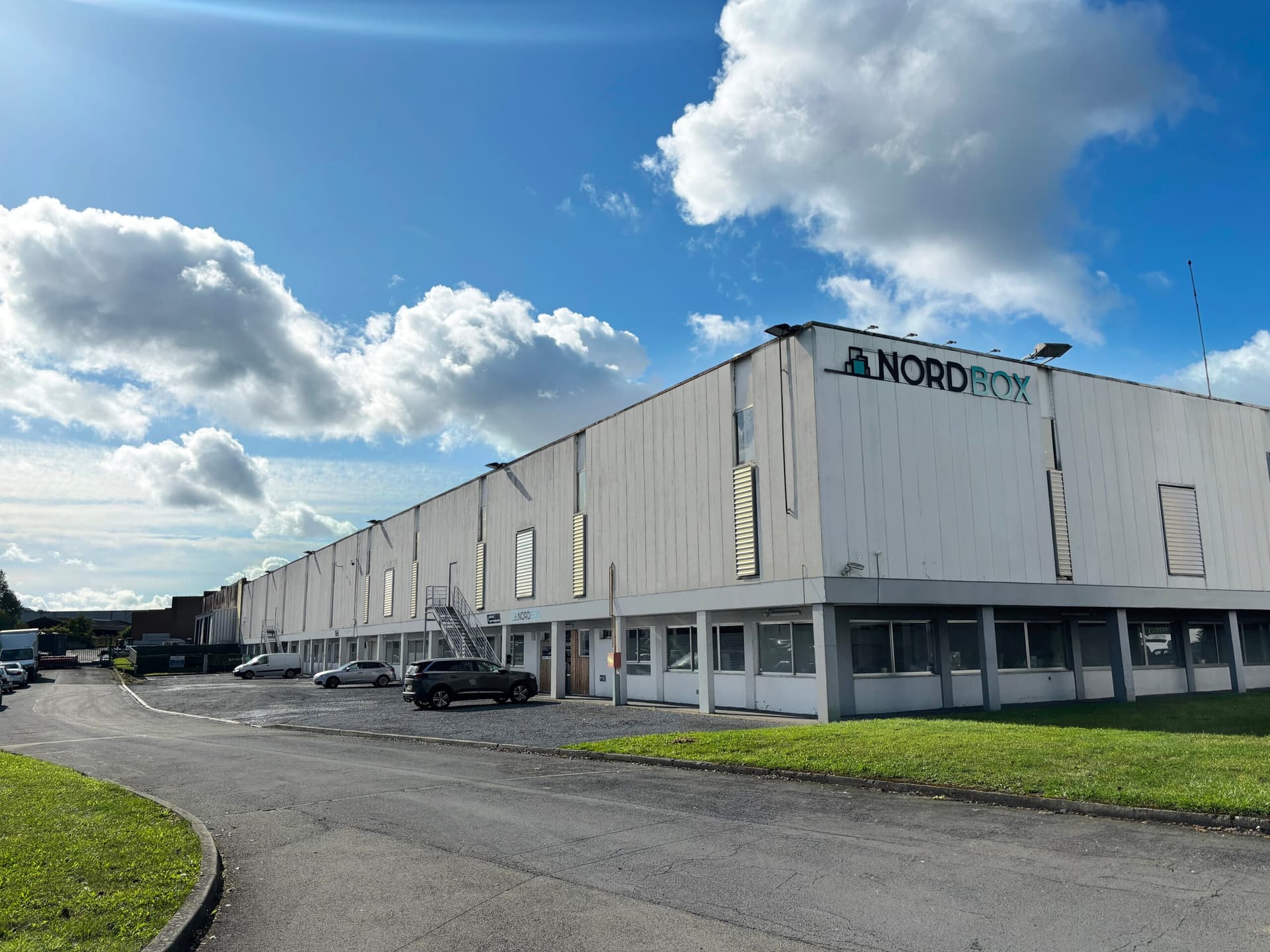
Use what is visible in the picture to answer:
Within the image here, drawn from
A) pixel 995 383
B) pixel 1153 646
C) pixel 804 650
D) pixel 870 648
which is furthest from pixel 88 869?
pixel 1153 646

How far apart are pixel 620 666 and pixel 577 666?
4.71 metres

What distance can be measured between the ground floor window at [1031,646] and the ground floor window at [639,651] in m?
10.9

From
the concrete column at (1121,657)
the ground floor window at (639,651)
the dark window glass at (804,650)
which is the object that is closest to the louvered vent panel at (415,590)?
the ground floor window at (639,651)

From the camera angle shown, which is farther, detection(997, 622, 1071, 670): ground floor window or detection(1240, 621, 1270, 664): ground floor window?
detection(1240, 621, 1270, 664): ground floor window

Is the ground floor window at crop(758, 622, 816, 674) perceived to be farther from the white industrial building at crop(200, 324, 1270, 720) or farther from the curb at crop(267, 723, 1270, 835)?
the curb at crop(267, 723, 1270, 835)

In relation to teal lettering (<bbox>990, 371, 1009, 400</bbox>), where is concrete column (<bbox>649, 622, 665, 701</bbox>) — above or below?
below

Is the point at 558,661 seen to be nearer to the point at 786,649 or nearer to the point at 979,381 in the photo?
the point at 786,649

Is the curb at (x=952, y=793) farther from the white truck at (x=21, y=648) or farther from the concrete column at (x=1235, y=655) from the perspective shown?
the white truck at (x=21, y=648)

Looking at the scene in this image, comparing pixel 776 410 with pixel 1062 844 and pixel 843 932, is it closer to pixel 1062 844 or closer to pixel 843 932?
pixel 1062 844

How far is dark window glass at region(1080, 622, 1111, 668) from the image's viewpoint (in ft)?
91.7

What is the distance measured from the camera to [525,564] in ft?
124

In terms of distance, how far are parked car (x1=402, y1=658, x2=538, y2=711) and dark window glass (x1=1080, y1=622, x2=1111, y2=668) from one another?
1839 cm

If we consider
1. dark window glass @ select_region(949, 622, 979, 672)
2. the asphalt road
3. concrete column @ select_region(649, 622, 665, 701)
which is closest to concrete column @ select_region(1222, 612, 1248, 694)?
dark window glass @ select_region(949, 622, 979, 672)

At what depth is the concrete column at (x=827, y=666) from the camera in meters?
21.2
